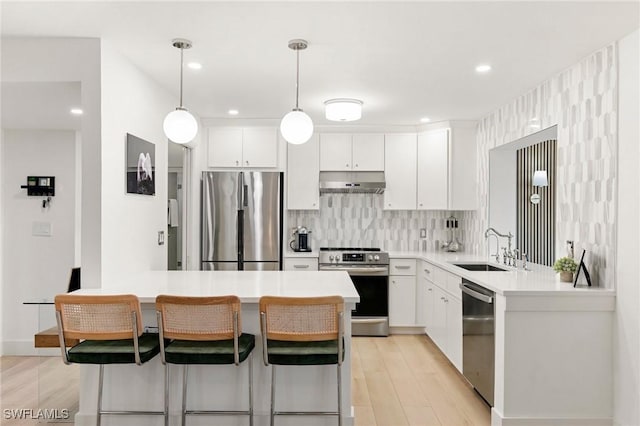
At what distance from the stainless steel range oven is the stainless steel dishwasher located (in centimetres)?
158

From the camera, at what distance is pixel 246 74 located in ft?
12.0

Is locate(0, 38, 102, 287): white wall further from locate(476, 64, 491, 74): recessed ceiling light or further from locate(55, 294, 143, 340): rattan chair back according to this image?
locate(476, 64, 491, 74): recessed ceiling light

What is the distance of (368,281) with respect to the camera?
5250mm

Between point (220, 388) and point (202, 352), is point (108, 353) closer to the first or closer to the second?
point (202, 352)

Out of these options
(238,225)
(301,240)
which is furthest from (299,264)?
(238,225)

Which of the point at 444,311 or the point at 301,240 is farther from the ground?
the point at 301,240

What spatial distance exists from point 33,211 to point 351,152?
11.3ft

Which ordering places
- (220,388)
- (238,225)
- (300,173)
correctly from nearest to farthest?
(220,388)
(238,225)
(300,173)

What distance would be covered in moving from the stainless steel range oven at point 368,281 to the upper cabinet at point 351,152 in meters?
1.04

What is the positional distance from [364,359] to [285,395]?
5.79 feet

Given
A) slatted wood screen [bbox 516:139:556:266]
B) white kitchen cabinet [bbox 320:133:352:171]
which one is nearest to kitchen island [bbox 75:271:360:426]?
white kitchen cabinet [bbox 320:133:352:171]

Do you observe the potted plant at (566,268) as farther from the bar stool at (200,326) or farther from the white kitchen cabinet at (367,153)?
the white kitchen cabinet at (367,153)

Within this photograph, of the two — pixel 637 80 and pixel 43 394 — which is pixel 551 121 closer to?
pixel 637 80

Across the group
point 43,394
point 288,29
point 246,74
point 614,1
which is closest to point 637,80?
point 614,1
